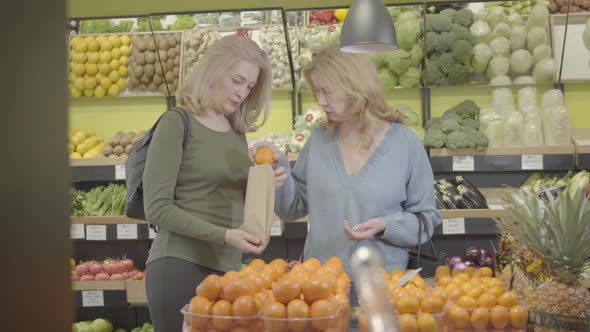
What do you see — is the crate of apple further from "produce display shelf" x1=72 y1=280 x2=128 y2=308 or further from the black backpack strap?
the black backpack strap

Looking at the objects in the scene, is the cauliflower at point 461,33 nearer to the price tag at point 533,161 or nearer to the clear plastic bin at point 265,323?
the price tag at point 533,161

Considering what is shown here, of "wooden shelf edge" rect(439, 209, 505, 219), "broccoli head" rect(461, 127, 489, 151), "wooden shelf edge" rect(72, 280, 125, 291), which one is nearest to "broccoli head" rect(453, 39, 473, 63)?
"broccoli head" rect(461, 127, 489, 151)

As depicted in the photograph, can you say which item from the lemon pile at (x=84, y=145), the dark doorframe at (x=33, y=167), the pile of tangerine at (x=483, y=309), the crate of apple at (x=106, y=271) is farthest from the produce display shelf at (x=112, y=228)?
the dark doorframe at (x=33, y=167)

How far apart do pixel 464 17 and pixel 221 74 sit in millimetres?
2929

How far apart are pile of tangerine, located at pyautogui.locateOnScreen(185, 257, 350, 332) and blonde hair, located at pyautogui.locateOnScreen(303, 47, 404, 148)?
879 millimetres

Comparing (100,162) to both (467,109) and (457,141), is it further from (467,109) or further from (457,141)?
(467,109)

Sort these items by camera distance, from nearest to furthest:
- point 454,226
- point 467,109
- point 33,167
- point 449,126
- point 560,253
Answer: point 33,167 → point 560,253 → point 454,226 → point 449,126 → point 467,109

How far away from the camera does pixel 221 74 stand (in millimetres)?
2451

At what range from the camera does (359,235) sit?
2424 millimetres

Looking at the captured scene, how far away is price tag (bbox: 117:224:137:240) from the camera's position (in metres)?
4.73

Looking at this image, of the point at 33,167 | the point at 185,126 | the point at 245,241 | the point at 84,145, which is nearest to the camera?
the point at 33,167

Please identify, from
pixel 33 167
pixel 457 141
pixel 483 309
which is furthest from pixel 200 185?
pixel 457 141

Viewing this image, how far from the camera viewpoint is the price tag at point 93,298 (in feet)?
15.0

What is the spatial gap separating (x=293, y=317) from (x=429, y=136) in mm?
3151
